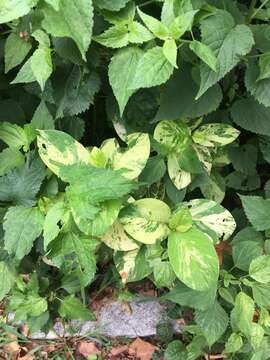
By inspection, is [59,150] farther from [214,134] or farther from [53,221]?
[214,134]

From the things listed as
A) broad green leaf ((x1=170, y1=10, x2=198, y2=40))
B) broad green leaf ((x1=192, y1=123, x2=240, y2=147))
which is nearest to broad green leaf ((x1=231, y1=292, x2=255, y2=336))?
broad green leaf ((x1=192, y1=123, x2=240, y2=147))

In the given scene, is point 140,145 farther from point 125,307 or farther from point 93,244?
point 125,307

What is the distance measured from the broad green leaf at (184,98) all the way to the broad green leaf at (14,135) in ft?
1.11

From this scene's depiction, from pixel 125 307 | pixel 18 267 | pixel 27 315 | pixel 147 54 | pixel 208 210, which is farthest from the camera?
pixel 125 307

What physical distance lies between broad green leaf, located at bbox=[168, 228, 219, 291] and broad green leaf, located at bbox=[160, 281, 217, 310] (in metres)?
0.21

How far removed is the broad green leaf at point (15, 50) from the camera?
1.20 meters

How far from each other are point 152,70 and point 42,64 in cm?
25

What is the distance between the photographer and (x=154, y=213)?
126 centimetres

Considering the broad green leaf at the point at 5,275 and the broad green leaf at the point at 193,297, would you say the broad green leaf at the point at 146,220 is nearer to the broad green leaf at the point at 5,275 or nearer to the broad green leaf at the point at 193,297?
the broad green leaf at the point at 193,297

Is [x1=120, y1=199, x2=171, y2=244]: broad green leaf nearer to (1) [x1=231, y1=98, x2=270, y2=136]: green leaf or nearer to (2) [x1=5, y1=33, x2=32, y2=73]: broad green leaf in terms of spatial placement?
(1) [x1=231, y1=98, x2=270, y2=136]: green leaf

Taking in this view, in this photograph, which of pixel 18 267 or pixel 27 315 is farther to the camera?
pixel 27 315

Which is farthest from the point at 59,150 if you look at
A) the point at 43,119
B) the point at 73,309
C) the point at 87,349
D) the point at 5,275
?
the point at 87,349

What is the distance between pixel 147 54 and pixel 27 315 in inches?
43.6

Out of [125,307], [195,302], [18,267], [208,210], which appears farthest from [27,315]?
[208,210]
